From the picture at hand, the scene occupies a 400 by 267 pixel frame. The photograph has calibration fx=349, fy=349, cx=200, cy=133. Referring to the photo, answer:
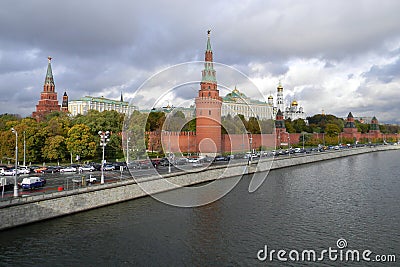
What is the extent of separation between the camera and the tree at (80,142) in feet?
117

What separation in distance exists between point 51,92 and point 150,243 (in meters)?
66.0

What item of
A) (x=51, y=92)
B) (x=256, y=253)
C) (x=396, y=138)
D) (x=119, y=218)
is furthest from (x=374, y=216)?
(x=396, y=138)

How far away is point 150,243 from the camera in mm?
14648

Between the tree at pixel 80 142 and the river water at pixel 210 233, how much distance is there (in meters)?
15.6

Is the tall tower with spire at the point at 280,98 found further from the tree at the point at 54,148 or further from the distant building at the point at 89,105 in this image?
the tree at the point at 54,148

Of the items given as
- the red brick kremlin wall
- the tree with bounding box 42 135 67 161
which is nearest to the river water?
the red brick kremlin wall

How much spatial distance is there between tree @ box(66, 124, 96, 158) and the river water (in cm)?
1562

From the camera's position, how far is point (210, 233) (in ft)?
53.1

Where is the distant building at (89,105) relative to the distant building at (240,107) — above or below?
above

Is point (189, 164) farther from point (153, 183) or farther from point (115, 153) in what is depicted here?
point (115, 153)

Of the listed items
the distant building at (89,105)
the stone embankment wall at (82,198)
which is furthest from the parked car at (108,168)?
the distant building at (89,105)

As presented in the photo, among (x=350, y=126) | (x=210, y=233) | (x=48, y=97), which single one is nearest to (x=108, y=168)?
(x=210, y=233)

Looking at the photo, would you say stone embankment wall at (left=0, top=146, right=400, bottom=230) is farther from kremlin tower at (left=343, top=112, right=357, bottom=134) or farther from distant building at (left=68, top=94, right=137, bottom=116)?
kremlin tower at (left=343, top=112, right=357, bottom=134)

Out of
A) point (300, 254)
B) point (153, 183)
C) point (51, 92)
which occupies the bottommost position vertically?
point (300, 254)
